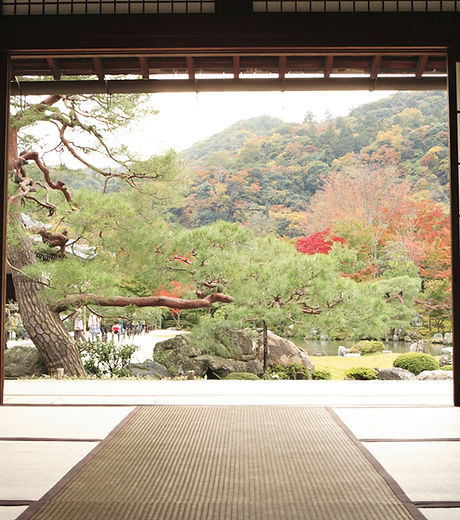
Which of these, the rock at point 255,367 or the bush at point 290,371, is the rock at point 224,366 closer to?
the rock at point 255,367

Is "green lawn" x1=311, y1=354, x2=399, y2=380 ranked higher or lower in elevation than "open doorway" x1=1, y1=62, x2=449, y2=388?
lower

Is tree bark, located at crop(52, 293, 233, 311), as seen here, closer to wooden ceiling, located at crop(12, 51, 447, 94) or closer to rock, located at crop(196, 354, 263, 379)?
rock, located at crop(196, 354, 263, 379)

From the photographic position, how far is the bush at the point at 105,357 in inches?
338

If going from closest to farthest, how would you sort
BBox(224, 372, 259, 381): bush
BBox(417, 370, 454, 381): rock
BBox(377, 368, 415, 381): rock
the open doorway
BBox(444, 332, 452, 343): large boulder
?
the open doorway < BBox(224, 372, 259, 381): bush < BBox(417, 370, 454, 381): rock < BBox(377, 368, 415, 381): rock < BBox(444, 332, 452, 343): large boulder

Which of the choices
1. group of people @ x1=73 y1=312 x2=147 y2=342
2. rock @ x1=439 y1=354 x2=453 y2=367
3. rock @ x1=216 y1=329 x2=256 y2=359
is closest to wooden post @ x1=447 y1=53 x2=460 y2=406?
rock @ x1=216 y1=329 x2=256 y2=359

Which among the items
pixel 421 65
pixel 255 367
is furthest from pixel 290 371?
pixel 421 65

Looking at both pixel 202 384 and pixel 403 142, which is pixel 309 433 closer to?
pixel 202 384

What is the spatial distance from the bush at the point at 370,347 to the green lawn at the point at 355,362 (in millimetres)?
148

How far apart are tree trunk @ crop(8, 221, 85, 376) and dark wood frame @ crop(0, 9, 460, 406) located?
450 centimetres

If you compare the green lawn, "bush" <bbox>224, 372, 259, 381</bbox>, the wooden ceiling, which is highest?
the wooden ceiling

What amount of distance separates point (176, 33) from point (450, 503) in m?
2.93

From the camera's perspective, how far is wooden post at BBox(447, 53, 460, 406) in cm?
338

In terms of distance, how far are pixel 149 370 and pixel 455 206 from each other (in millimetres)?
6669

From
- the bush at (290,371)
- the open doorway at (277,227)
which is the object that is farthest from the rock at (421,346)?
the bush at (290,371)
